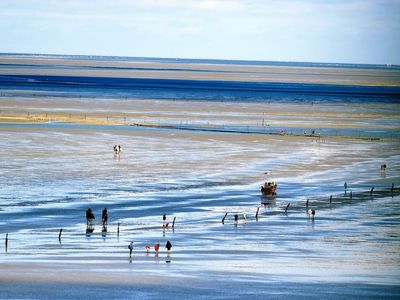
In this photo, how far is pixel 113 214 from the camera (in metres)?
46.0

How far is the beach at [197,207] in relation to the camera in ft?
106

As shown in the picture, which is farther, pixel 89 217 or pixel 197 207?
pixel 197 207

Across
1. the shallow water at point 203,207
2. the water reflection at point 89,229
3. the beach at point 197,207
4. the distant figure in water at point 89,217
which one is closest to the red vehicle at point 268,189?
the beach at point 197,207

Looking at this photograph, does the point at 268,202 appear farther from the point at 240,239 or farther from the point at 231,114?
the point at 231,114

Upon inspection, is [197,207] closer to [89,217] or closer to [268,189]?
[268,189]

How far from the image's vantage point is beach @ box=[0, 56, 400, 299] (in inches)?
1276

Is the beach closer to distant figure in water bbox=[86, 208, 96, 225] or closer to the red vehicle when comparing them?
distant figure in water bbox=[86, 208, 96, 225]

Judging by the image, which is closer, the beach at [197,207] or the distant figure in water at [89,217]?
the beach at [197,207]

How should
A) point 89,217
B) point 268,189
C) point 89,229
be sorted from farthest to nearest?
point 268,189 < point 89,217 < point 89,229

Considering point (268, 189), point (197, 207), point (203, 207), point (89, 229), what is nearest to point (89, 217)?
point (89, 229)

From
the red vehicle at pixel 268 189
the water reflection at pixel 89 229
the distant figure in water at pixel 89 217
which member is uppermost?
the red vehicle at pixel 268 189

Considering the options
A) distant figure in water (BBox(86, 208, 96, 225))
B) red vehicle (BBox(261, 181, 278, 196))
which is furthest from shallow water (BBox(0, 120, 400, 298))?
red vehicle (BBox(261, 181, 278, 196))

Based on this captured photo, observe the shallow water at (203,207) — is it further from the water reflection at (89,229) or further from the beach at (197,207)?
the water reflection at (89,229)

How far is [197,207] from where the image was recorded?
49094 mm
